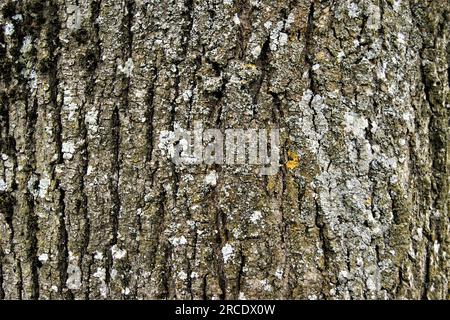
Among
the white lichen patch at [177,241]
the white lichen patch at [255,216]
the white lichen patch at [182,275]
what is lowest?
the white lichen patch at [182,275]

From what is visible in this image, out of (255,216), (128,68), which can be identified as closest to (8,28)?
(128,68)

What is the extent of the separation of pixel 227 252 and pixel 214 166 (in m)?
0.27

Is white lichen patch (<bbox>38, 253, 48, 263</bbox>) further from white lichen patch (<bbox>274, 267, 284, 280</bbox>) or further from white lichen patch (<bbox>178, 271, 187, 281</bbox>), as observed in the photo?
white lichen patch (<bbox>274, 267, 284, 280</bbox>)

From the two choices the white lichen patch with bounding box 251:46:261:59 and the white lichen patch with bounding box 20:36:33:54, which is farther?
the white lichen patch with bounding box 20:36:33:54

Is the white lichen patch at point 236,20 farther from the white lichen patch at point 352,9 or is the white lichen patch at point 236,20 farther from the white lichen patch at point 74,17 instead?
the white lichen patch at point 74,17

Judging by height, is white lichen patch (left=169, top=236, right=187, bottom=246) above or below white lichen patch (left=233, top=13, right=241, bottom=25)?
below

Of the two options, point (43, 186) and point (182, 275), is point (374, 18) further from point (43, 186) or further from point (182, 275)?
point (43, 186)

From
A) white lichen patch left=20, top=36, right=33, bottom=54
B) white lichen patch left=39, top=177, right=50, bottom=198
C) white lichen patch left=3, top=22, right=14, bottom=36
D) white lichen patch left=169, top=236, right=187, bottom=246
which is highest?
white lichen patch left=3, top=22, right=14, bottom=36

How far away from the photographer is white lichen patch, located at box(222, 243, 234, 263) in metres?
1.60

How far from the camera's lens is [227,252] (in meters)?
1.60

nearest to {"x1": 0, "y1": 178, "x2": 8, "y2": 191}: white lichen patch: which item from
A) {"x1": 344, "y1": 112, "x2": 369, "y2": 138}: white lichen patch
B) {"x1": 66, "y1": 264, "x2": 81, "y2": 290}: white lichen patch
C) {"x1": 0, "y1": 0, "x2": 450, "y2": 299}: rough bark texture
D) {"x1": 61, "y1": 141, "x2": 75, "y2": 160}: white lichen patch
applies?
{"x1": 0, "y1": 0, "x2": 450, "y2": 299}: rough bark texture

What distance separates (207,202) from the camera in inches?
63.3

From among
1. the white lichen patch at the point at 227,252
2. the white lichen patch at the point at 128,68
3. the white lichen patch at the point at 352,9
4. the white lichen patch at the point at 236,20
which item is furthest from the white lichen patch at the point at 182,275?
the white lichen patch at the point at 352,9

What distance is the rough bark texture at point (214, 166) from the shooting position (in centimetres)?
161
